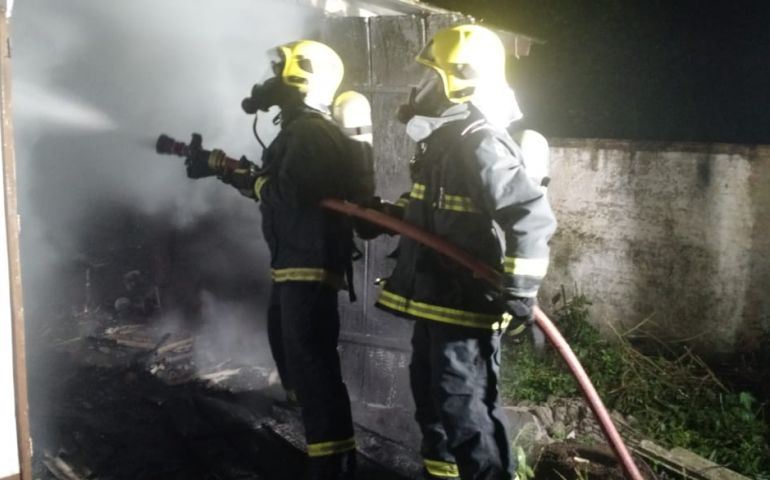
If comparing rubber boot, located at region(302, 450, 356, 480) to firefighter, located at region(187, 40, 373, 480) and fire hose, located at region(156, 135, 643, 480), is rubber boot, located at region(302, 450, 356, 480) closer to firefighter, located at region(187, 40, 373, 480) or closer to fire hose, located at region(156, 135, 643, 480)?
firefighter, located at region(187, 40, 373, 480)

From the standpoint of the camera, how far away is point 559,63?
6.90 meters

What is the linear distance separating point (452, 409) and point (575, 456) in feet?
5.26

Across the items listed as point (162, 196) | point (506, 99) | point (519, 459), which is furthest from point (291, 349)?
point (162, 196)

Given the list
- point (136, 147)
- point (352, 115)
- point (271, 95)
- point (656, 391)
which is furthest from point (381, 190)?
point (136, 147)

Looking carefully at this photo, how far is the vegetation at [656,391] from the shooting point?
4594 millimetres

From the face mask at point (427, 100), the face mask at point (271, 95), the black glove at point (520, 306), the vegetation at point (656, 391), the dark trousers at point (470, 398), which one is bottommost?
the vegetation at point (656, 391)

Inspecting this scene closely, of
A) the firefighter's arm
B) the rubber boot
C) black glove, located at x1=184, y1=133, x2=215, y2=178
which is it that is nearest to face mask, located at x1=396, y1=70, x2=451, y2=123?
the firefighter's arm

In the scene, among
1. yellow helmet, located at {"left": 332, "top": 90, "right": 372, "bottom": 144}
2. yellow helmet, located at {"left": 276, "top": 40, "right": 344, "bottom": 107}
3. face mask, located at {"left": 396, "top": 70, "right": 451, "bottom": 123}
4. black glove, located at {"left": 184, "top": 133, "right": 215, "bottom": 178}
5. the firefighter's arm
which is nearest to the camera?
the firefighter's arm

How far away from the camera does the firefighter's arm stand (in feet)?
9.65

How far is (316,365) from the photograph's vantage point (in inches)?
155

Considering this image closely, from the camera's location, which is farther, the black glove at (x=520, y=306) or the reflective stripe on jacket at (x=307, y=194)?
the reflective stripe on jacket at (x=307, y=194)

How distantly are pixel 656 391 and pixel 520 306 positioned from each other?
3008 millimetres

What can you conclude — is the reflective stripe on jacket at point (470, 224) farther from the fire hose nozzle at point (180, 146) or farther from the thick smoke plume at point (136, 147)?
the thick smoke plume at point (136, 147)

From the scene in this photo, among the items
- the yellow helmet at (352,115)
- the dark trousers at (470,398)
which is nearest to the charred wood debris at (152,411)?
the dark trousers at (470,398)
